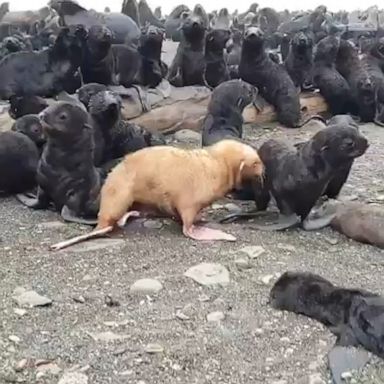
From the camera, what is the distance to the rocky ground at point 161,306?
330 cm

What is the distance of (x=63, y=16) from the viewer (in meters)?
10.1

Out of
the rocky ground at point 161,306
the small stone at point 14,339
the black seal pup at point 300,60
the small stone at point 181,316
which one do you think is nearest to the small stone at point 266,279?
the rocky ground at point 161,306

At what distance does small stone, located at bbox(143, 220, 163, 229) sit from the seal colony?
98mm

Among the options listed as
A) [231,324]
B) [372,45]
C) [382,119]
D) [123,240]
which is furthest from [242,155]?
[372,45]

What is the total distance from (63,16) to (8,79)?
5.62 feet

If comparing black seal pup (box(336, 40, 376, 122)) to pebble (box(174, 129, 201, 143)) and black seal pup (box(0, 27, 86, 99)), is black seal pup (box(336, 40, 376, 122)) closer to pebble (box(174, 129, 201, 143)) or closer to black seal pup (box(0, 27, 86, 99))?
pebble (box(174, 129, 201, 143))

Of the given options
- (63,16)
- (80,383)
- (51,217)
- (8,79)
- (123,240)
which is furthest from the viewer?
(63,16)

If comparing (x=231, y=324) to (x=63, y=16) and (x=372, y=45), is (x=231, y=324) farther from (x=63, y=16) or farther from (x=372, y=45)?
(x=372, y=45)

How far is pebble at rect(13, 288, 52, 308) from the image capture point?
12.9ft

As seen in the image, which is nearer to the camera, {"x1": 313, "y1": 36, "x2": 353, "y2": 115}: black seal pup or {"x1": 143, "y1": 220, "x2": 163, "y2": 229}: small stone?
{"x1": 143, "y1": 220, "x2": 163, "y2": 229}: small stone

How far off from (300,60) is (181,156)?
5.35m

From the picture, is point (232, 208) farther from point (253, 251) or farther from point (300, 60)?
point (300, 60)

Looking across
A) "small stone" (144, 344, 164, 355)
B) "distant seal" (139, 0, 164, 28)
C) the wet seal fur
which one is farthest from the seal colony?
"distant seal" (139, 0, 164, 28)

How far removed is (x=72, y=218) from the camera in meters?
5.54
